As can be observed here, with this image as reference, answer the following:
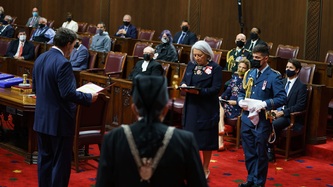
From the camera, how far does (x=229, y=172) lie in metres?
7.22

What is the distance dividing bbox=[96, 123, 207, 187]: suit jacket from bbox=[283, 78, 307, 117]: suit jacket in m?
5.33

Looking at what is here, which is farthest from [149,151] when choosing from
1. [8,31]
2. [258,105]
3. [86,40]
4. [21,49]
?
[8,31]

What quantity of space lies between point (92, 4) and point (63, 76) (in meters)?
13.1

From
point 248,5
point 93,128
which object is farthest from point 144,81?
point 248,5

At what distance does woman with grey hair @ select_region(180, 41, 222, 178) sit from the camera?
6.25m

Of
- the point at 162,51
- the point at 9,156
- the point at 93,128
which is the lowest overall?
the point at 9,156

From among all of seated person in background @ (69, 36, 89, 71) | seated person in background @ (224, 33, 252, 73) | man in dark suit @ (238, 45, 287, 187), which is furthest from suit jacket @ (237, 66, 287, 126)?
seated person in background @ (69, 36, 89, 71)

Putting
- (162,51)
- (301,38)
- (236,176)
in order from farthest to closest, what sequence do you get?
(301,38) → (162,51) → (236,176)

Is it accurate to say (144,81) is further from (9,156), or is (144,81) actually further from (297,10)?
(297,10)

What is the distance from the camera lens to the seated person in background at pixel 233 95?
827 centimetres

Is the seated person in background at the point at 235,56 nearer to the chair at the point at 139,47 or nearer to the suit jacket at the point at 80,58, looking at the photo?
the chair at the point at 139,47

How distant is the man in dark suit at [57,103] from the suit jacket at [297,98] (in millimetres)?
3480

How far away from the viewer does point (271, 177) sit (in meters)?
7.12

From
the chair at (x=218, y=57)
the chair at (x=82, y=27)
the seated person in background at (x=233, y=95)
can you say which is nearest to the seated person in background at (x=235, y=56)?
the chair at (x=218, y=57)
